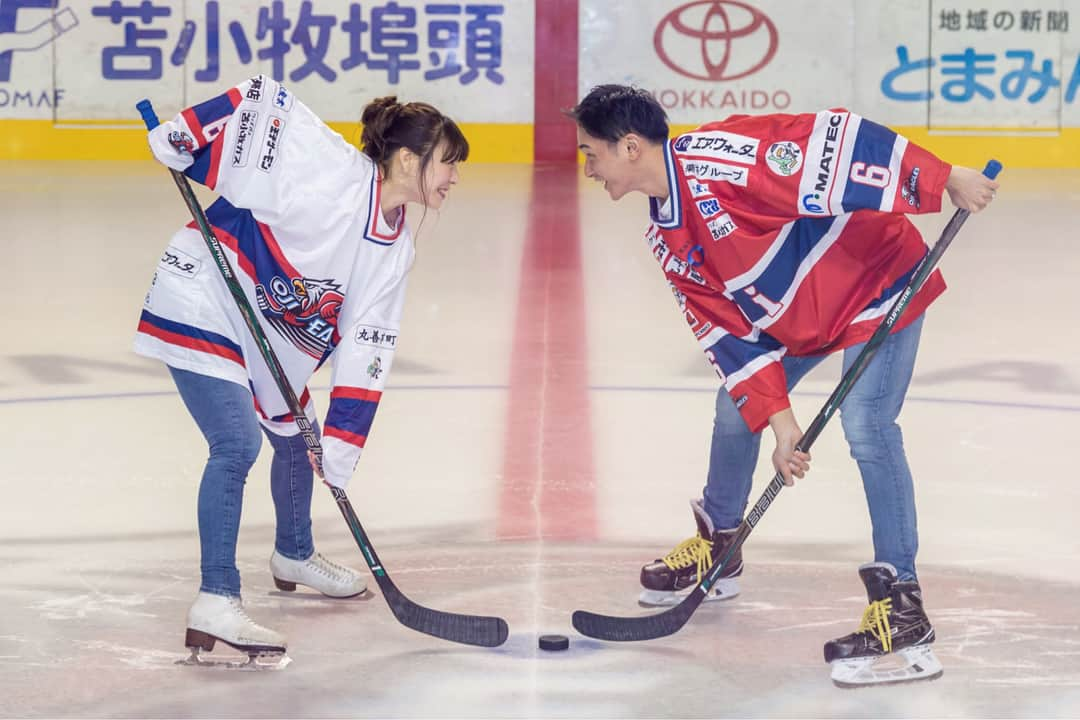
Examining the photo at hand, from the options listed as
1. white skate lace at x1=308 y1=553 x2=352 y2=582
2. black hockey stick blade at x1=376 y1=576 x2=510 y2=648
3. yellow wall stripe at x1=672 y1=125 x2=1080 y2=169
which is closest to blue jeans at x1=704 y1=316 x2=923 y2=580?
black hockey stick blade at x1=376 y1=576 x2=510 y2=648

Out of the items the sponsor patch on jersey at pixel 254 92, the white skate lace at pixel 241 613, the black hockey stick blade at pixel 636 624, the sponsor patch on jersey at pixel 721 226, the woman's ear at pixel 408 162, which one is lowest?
the black hockey stick blade at pixel 636 624

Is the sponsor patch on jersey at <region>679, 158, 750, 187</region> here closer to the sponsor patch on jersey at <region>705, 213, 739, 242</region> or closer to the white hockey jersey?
the sponsor patch on jersey at <region>705, 213, 739, 242</region>

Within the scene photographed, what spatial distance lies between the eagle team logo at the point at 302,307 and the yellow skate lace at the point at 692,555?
2.70 feet

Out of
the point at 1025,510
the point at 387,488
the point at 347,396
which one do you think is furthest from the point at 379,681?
the point at 1025,510

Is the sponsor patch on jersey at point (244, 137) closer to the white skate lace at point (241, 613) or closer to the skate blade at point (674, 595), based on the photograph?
the white skate lace at point (241, 613)

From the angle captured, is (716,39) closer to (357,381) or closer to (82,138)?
(82,138)

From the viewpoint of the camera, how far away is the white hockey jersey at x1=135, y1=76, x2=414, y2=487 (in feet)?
9.55

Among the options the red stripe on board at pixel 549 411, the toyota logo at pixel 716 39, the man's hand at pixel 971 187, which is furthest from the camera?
the toyota logo at pixel 716 39

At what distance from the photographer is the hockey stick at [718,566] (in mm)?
2916

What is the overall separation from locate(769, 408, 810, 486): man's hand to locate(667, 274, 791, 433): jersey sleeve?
0.04 metres

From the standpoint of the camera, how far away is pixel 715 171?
113 inches

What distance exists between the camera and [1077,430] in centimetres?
470

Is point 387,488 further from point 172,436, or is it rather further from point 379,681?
point 379,681

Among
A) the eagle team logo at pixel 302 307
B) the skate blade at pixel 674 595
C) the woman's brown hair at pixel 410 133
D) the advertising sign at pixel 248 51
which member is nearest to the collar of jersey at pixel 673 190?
the woman's brown hair at pixel 410 133
